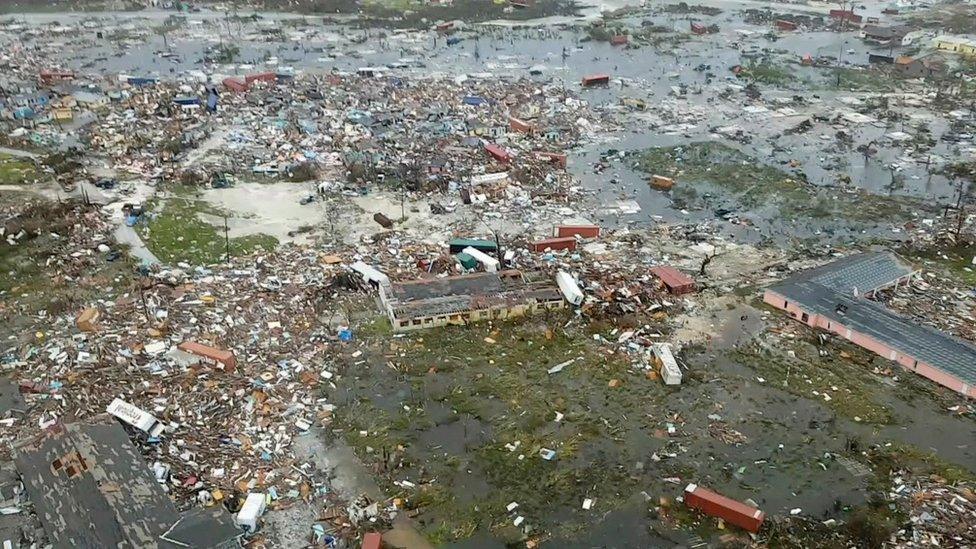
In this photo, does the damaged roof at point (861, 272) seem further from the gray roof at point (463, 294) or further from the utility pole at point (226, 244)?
the utility pole at point (226, 244)

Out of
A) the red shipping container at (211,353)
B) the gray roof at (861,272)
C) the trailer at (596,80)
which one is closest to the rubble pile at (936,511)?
the gray roof at (861,272)

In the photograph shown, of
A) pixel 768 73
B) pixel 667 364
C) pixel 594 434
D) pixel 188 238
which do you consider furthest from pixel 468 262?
pixel 768 73

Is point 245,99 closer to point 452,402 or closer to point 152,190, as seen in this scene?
point 152,190

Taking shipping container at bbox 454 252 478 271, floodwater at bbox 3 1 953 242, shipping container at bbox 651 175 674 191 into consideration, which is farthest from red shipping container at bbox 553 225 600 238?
shipping container at bbox 651 175 674 191

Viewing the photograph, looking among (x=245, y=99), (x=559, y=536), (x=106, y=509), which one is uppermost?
(x=245, y=99)

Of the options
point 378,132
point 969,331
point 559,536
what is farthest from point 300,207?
point 969,331

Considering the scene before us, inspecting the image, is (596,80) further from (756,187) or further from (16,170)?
(16,170)

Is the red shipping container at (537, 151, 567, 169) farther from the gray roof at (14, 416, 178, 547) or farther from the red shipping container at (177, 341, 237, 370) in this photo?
the gray roof at (14, 416, 178, 547)
